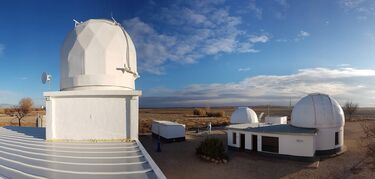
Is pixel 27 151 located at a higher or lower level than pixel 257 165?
higher

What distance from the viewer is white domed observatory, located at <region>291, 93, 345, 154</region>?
58.9ft

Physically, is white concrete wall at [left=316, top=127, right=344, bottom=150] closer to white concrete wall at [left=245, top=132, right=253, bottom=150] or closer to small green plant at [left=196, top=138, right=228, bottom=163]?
white concrete wall at [left=245, top=132, right=253, bottom=150]

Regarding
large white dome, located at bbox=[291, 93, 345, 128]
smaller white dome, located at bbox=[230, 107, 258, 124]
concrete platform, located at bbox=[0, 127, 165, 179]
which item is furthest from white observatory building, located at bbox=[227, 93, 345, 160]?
concrete platform, located at bbox=[0, 127, 165, 179]

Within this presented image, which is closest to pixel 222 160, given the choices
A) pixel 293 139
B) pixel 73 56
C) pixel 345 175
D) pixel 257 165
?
pixel 257 165

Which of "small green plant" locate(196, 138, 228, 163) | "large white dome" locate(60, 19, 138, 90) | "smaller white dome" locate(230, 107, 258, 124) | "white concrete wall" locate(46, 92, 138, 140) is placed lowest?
"small green plant" locate(196, 138, 228, 163)

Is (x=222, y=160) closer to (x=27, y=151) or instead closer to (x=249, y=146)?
(x=249, y=146)

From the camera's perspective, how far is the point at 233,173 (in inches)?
548

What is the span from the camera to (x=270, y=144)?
1753 centimetres

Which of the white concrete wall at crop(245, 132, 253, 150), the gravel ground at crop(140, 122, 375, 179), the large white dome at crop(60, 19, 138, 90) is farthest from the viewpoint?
the white concrete wall at crop(245, 132, 253, 150)

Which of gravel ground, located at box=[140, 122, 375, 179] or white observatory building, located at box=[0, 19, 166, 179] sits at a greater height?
white observatory building, located at box=[0, 19, 166, 179]

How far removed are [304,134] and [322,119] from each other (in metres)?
3.02

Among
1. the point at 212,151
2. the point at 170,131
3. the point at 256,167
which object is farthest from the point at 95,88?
the point at 170,131

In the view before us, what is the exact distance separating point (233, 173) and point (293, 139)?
519 centimetres

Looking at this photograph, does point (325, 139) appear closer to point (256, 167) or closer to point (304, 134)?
point (304, 134)
